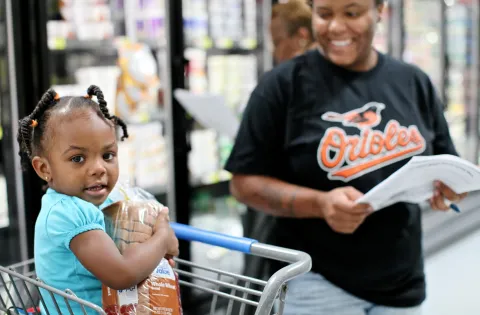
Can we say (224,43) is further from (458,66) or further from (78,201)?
(458,66)

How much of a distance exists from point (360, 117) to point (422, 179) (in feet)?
0.82

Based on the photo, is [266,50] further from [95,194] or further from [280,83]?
[95,194]

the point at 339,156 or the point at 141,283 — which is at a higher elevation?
the point at 339,156

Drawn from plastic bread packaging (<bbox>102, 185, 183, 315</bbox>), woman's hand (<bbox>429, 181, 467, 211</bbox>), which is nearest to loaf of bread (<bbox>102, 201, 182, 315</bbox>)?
plastic bread packaging (<bbox>102, 185, 183, 315</bbox>)

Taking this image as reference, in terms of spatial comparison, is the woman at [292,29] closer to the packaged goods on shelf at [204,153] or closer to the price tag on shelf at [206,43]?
the price tag on shelf at [206,43]

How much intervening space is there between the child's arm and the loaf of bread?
37 millimetres

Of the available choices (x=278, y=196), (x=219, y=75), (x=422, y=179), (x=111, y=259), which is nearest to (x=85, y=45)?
(x=219, y=75)

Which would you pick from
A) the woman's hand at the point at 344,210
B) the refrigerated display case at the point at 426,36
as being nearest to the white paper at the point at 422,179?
the woman's hand at the point at 344,210

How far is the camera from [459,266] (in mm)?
4266

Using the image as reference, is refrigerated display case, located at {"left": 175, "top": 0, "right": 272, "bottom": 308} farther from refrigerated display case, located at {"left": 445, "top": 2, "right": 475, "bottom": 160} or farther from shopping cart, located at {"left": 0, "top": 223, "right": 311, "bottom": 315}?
refrigerated display case, located at {"left": 445, "top": 2, "right": 475, "bottom": 160}

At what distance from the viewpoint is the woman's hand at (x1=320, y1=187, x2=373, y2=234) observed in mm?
1544

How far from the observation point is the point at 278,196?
167cm

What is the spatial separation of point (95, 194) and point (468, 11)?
5.83 metres

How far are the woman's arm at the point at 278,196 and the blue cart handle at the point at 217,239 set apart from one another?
342 millimetres
